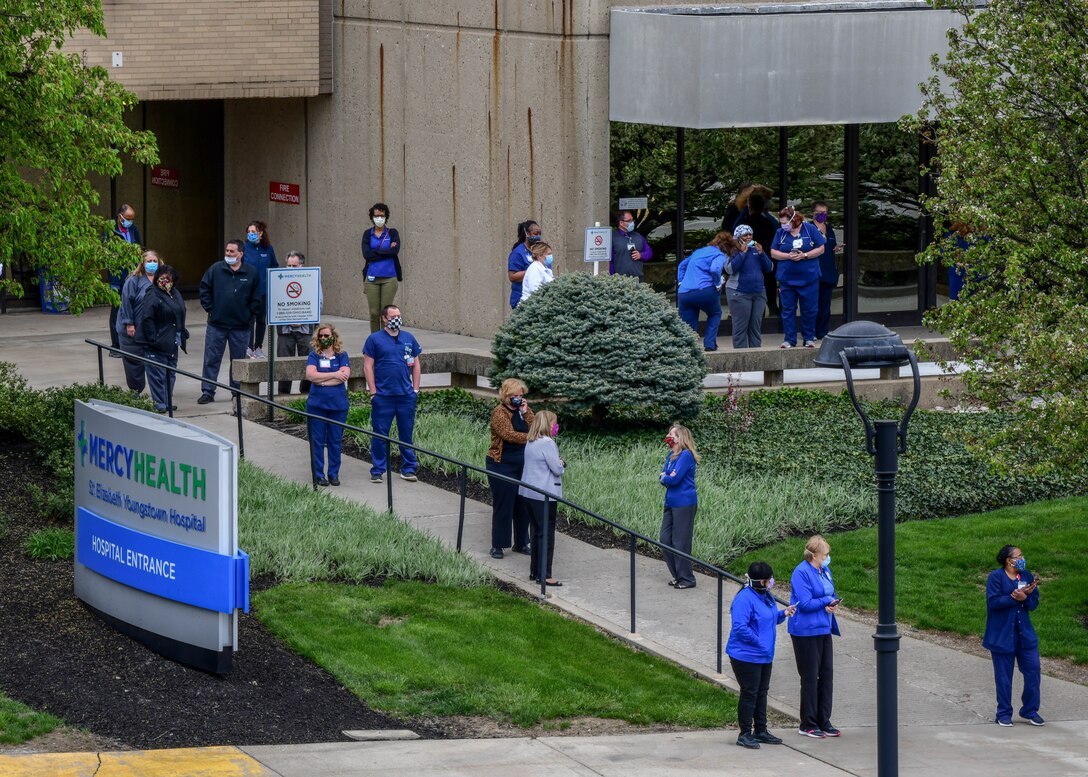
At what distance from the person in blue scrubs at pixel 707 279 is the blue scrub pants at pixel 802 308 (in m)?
0.97

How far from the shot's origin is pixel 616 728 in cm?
1140

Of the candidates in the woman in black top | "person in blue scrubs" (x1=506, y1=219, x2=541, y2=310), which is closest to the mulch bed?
the woman in black top

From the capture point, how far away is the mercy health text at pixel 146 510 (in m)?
11.4

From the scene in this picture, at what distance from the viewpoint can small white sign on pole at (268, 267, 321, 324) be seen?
62.5ft

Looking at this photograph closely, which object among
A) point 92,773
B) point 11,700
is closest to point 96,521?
point 11,700

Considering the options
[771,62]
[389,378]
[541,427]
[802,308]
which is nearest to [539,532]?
[541,427]

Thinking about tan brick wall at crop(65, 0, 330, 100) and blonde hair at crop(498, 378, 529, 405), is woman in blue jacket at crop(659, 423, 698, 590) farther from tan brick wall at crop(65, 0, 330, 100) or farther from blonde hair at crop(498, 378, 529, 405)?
tan brick wall at crop(65, 0, 330, 100)

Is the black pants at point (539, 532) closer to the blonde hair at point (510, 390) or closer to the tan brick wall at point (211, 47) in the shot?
the blonde hair at point (510, 390)

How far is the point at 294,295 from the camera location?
760 inches

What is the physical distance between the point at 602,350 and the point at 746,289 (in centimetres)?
366

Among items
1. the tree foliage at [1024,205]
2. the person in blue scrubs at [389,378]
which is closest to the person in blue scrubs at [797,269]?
the person in blue scrubs at [389,378]

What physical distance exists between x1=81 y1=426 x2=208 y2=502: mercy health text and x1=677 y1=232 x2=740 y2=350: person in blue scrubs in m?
10.3

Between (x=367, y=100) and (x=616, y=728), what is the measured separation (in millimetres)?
15106

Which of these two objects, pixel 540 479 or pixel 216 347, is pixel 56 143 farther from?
pixel 216 347
